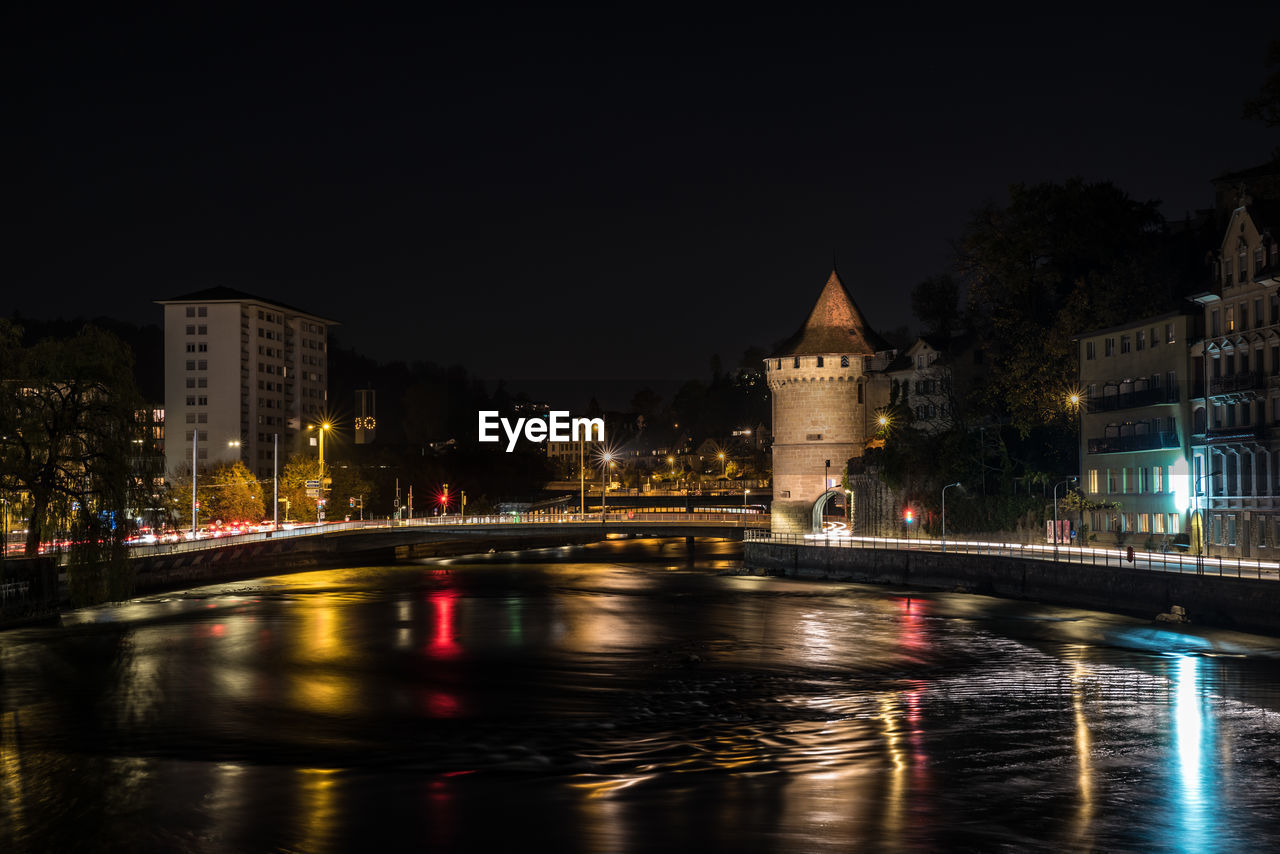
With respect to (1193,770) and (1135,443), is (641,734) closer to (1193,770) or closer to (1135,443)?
(1193,770)

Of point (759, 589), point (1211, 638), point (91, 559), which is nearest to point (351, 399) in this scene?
point (759, 589)


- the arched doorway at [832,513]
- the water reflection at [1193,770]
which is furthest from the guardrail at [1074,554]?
the arched doorway at [832,513]

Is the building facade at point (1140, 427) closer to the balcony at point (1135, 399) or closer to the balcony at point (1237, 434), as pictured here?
the balcony at point (1135, 399)

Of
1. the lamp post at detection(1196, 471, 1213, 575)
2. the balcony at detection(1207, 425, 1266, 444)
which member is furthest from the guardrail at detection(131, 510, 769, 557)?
the balcony at detection(1207, 425, 1266, 444)

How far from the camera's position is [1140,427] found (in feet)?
202

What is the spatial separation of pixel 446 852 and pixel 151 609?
38.7m

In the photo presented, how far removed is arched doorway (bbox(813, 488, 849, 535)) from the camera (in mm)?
98575

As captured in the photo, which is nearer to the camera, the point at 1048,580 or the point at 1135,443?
the point at 1048,580

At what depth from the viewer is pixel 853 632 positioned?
149 ft

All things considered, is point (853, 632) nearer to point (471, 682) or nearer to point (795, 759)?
point (471, 682)

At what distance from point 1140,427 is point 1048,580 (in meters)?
13.4

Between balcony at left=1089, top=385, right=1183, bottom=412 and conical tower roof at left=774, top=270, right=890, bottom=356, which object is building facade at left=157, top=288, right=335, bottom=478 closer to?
conical tower roof at left=774, top=270, right=890, bottom=356

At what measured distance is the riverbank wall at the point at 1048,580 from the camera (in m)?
39.7

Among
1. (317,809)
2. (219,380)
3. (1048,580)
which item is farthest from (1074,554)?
(219,380)
